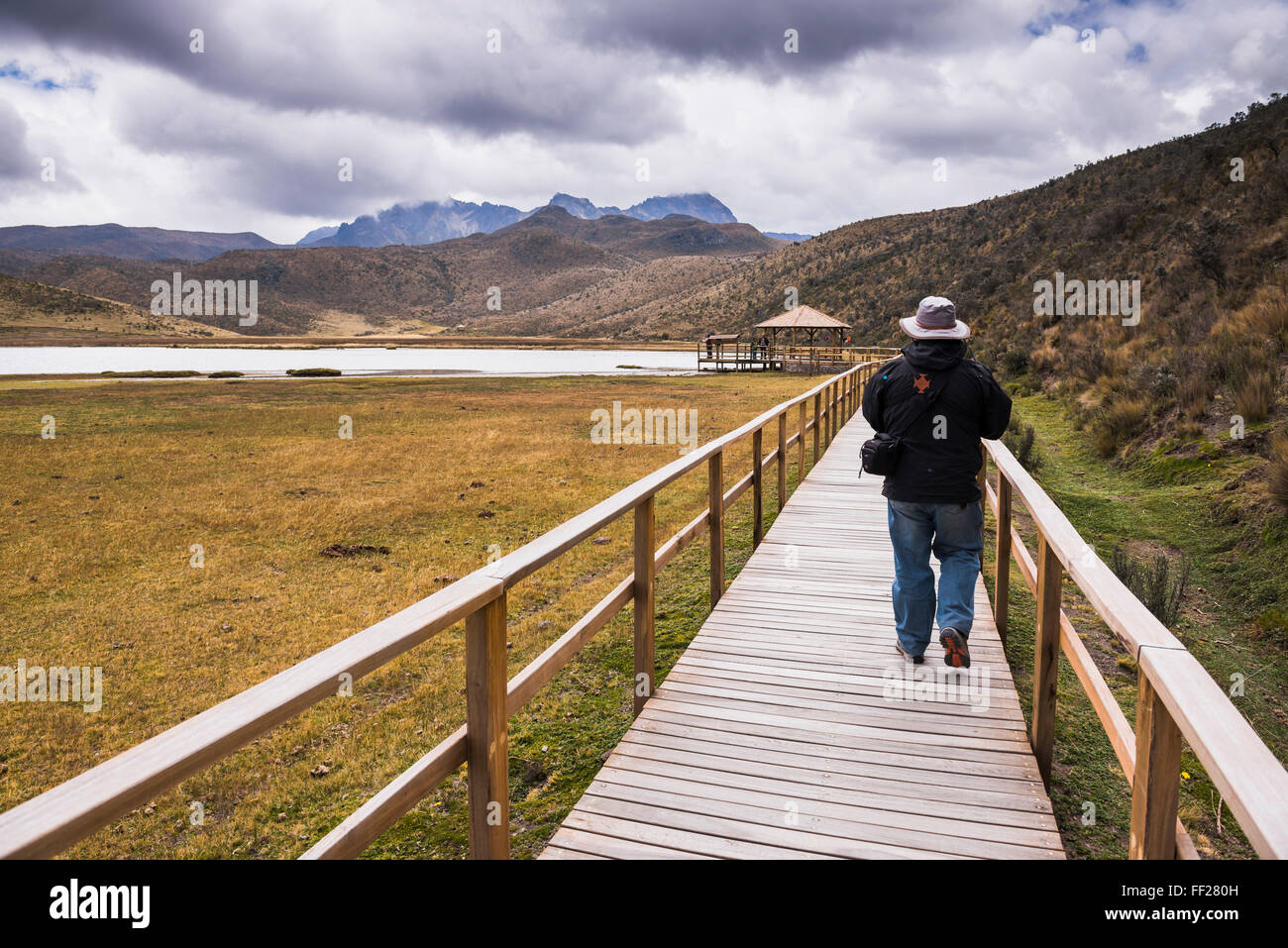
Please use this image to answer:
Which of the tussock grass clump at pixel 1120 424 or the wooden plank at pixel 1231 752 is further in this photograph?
the tussock grass clump at pixel 1120 424

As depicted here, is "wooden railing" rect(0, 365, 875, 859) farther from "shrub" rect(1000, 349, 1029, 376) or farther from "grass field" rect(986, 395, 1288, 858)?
"shrub" rect(1000, 349, 1029, 376)

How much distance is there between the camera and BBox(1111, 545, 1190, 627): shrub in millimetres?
6000

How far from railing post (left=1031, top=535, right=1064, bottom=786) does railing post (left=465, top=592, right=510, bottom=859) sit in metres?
2.24

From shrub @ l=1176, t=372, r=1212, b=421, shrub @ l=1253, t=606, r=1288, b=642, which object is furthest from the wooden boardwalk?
shrub @ l=1176, t=372, r=1212, b=421

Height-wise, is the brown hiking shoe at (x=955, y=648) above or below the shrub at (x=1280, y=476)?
below

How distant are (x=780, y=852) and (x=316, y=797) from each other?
9.11 feet

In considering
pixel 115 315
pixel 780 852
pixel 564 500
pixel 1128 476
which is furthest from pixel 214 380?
pixel 115 315

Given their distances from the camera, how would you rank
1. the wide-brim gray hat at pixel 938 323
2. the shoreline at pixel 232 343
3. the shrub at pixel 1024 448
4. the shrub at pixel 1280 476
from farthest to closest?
the shoreline at pixel 232 343 < the shrub at pixel 1024 448 < the shrub at pixel 1280 476 < the wide-brim gray hat at pixel 938 323

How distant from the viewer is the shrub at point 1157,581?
6.00 meters

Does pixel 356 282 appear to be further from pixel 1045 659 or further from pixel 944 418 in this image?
pixel 1045 659

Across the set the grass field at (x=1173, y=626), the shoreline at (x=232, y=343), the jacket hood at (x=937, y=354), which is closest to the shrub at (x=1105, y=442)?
the grass field at (x=1173, y=626)

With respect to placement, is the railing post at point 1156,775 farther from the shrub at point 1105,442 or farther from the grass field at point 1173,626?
the shrub at point 1105,442

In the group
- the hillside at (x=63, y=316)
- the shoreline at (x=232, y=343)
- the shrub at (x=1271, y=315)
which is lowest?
the shrub at (x=1271, y=315)

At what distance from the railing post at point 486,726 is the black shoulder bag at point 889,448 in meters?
2.48
